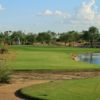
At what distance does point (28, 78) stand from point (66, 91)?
269 inches

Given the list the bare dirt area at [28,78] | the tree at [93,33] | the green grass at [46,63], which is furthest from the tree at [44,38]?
the bare dirt area at [28,78]

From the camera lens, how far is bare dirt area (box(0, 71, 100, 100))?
17898 mm

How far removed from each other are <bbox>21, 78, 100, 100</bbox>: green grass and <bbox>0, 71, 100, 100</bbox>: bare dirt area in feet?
2.58

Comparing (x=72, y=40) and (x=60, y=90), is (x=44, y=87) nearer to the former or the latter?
(x=60, y=90)

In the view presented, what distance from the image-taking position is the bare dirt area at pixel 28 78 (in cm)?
1790

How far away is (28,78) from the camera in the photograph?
24.4 meters

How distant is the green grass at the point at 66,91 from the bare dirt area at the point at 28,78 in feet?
2.58

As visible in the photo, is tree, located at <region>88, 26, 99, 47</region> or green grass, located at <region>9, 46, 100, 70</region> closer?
green grass, located at <region>9, 46, 100, 70</region>

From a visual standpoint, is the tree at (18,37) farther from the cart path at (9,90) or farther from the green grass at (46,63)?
the cart path at (9,90)

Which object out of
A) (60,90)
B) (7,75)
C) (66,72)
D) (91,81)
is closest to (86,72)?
(66,72)

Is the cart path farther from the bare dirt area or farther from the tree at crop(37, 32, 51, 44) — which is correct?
the tree at crop(37, 32, 51, 44)

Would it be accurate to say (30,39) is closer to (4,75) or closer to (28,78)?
(28,78)

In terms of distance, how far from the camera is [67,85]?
1988 centimetres

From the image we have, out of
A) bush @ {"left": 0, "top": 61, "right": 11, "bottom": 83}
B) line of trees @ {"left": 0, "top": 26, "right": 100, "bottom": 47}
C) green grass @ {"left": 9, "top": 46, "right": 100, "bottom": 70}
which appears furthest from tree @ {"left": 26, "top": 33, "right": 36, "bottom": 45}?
bush @ {"left": 0, "top": 61, "right": 11, "bottom": 83}
